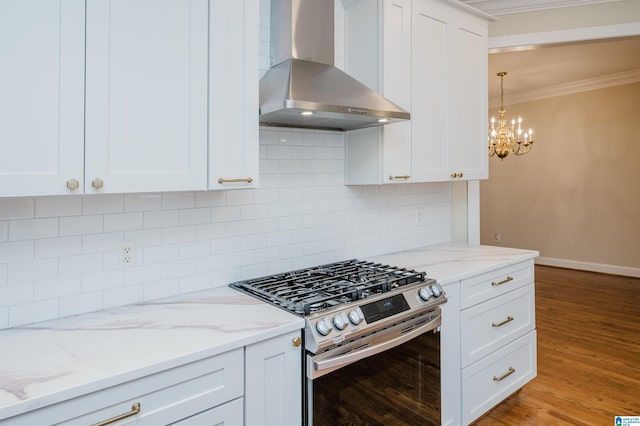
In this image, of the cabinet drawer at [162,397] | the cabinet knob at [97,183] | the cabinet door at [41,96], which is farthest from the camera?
the cabinet knob at [97,183]

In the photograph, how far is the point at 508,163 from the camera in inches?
276

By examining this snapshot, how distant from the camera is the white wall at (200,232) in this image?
4.99 feet

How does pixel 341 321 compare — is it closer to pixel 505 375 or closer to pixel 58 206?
pixel 58 206

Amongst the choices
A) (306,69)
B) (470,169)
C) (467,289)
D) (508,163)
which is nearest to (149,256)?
(306,69)

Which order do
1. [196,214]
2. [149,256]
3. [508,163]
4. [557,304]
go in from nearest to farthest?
[149,256] < [196,214] < [557,304] < [508,163]

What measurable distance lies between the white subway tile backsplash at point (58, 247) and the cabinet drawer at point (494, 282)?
1.87 m

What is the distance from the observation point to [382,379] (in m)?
1.75

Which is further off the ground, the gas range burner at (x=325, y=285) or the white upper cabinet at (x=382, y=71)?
the white upper cabinet at (x=382, y=71)

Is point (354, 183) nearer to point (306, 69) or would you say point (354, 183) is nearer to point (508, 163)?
point (306, 69)

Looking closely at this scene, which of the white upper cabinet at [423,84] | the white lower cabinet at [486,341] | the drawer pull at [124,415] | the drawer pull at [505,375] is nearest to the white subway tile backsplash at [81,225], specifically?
the drawer pull at [124,415]

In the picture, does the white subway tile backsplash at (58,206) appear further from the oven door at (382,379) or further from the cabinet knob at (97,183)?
the oven door at (382,379)

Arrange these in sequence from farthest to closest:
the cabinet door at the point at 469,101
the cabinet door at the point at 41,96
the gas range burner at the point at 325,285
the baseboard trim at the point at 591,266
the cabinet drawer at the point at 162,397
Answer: the baseboard trim at the point at 591,266 → the cabinet door at the point at 469,101 → the gas range burner at the point at 325,285 → the cabinet door at the point at 41,96 → the cabinet drawer at the point at 162,397

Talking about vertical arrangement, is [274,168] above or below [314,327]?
above

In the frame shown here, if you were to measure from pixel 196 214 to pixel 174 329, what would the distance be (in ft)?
2.14
